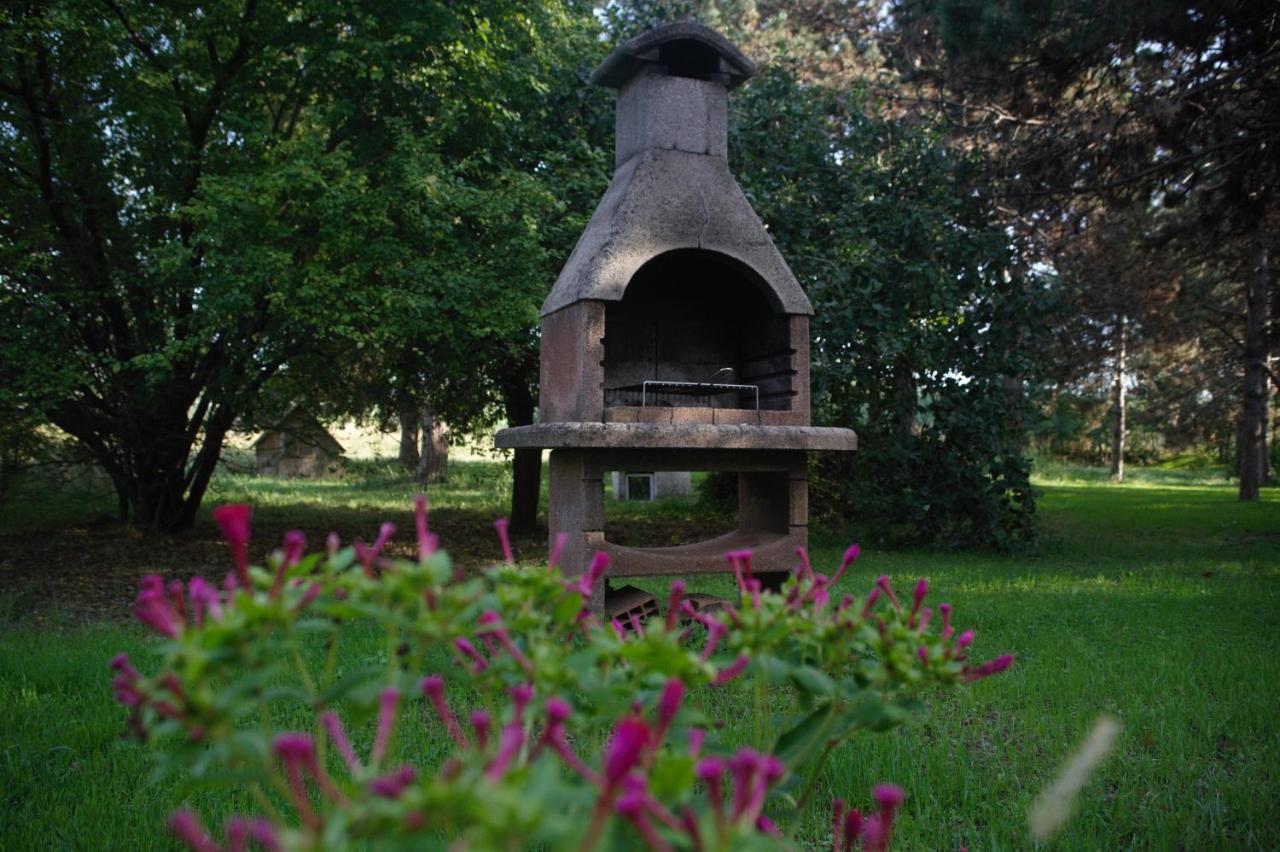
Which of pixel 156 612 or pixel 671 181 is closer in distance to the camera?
pixel 156 612

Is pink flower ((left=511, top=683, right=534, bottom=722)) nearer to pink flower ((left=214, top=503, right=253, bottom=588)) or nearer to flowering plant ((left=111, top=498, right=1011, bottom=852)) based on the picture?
flowering plant ((left=111, top=498, right=1011, bottom=852))

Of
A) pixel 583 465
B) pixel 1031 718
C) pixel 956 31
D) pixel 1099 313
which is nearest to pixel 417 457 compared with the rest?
pixel 1099 313

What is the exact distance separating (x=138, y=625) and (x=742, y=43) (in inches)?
651

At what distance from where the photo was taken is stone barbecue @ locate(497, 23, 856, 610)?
215 inches

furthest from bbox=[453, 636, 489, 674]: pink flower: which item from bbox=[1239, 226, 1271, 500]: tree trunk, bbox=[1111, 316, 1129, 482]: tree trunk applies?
bbox=[1111, 316, 1129, 482]: tree trunk

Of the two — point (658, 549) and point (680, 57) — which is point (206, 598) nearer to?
point (658, 549)

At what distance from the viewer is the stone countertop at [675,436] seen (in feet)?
17.1

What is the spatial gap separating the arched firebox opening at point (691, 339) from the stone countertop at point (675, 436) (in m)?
0.52

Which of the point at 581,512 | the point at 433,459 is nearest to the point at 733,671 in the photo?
the point at 581,512

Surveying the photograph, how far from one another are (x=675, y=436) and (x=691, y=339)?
58.9 inches

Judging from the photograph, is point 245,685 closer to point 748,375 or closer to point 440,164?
point 748,375

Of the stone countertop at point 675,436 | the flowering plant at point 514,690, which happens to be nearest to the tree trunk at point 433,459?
the stone countertop at point 675,436

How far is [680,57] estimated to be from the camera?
20.6 feet

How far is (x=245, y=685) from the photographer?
3.44 ft
